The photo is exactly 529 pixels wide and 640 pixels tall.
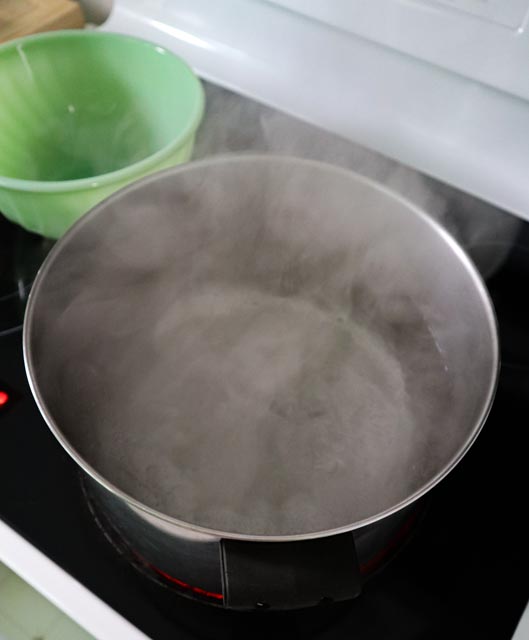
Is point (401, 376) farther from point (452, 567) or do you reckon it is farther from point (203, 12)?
point (203, 12)

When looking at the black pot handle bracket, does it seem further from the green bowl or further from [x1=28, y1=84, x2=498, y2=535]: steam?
the green bowl

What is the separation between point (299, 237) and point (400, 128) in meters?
0.14

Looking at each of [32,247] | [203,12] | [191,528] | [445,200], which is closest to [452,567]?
[191,528]

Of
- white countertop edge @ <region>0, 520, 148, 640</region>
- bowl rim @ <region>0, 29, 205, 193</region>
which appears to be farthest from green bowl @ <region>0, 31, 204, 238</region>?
white countertop edge @ <region>0, 520, 148, 640</region>

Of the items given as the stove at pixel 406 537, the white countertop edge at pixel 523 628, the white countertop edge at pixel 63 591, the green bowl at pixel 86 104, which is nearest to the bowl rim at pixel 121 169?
the green bowl at pixel 86 104

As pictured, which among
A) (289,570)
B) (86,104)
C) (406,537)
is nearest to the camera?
(289,570)

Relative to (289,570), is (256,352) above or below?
below

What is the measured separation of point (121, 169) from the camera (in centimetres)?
57

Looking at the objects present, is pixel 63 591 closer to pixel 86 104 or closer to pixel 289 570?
pixel 289 570

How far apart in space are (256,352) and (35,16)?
0.46 meters

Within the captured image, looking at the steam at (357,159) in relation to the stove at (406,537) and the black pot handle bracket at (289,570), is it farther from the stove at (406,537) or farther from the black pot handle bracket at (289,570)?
the black pot handle bracket at (289,570)

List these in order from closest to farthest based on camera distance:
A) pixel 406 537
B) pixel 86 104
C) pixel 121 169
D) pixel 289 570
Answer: pixel 289 570 < pixel 406 537 < pixel 121 169 < pixel 86 104

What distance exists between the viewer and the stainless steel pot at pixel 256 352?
49 cm

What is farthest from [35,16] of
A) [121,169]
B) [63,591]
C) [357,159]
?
[63,591]
